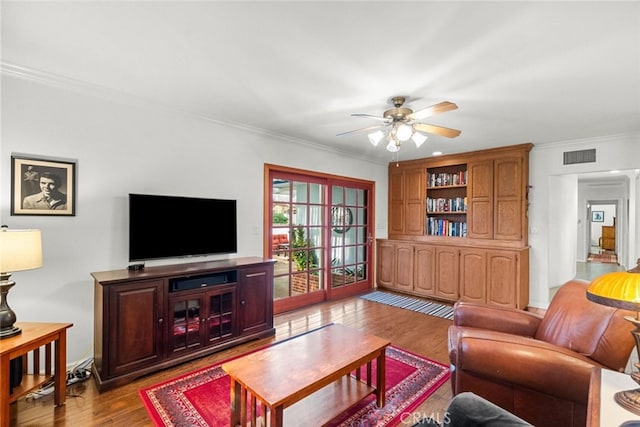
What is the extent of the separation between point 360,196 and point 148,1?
13.6ft

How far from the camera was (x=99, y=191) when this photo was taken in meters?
2.59

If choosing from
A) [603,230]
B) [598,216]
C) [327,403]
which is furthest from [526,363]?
[598,216]

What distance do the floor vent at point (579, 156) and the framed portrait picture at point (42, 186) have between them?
5.62m

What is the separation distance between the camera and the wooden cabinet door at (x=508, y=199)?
4.21 metres

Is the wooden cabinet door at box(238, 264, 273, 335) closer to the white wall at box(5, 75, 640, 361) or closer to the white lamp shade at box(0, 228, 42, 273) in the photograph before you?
the white wall at box(5, 75, 640, 361)

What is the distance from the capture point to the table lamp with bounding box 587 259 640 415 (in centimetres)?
112

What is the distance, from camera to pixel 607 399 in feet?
3.83

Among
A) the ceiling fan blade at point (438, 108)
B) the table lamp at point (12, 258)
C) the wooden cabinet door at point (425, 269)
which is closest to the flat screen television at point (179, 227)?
the table lamp at point (12, 258)

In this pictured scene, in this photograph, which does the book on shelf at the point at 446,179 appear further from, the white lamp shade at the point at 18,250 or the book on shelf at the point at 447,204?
the white lamp shade at the point at 18,250

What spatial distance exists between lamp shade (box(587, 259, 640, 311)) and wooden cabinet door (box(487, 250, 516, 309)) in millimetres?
3100

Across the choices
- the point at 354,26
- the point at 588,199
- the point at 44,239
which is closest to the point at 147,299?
the point at 44,239

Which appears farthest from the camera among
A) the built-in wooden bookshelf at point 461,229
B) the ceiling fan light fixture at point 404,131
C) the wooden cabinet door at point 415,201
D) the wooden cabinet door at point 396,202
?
the wooden cabinet door at point 396,202

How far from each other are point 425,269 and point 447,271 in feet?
1.16

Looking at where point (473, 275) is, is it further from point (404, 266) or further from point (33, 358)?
point (33, 358)
